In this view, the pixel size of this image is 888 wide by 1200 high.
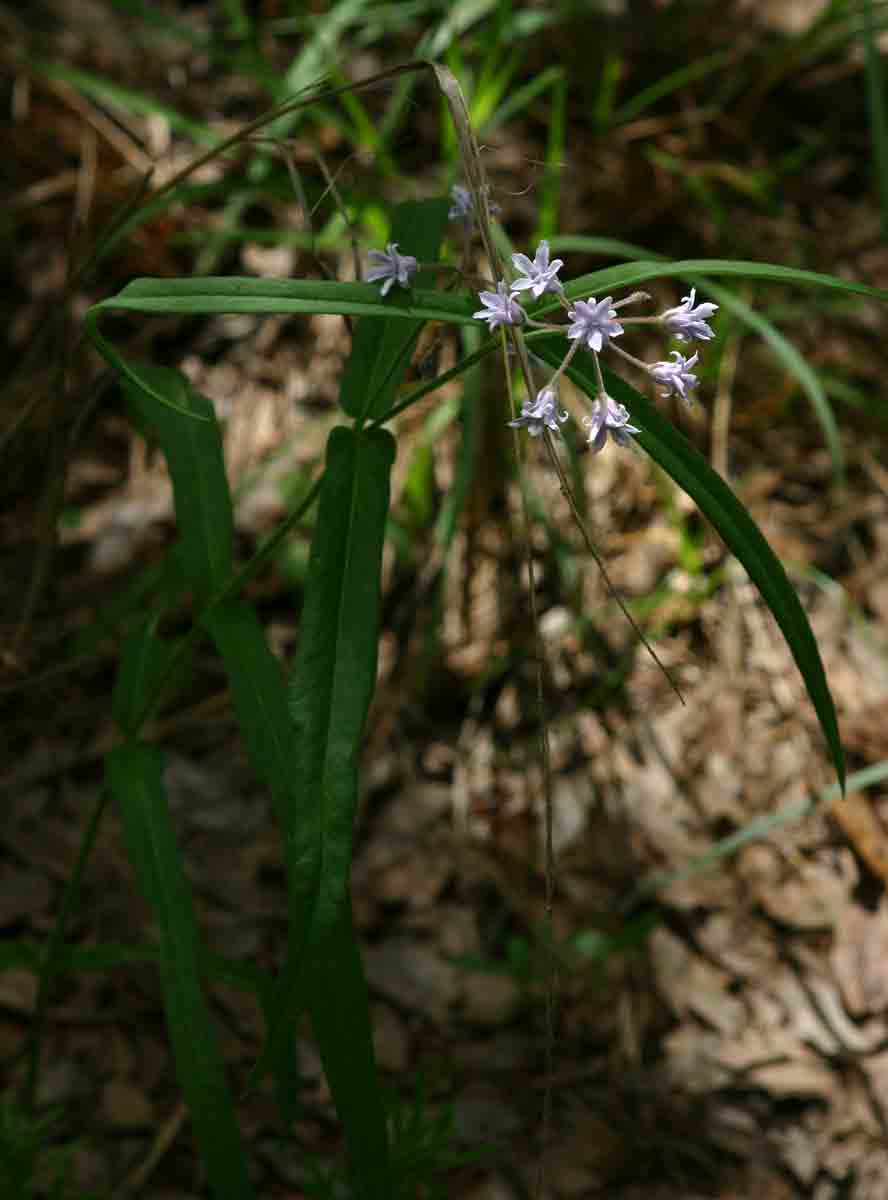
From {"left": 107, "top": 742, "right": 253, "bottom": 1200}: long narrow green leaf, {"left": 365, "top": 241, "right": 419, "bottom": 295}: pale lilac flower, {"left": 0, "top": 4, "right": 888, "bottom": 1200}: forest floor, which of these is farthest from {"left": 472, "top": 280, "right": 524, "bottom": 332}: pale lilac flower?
{"left": 107, "top": 742, "right": 253, "bottom": 1200}: long narrow green leaf

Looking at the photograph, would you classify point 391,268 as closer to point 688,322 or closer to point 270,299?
point 270,299

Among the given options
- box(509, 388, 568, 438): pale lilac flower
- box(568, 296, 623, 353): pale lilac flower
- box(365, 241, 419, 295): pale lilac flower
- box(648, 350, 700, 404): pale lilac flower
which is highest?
box(365, 241, 419, 295): pale lilac flower

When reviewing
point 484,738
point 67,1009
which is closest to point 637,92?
point 484,738

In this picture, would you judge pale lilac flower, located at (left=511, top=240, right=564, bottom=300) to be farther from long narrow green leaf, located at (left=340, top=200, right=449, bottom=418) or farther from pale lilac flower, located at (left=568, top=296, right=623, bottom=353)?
long narrow green leaf, located at (left=340, top=200, right=449, bottom=418)

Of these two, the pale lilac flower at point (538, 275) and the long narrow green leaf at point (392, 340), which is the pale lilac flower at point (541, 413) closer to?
the pale lilac flower at point (538, 275)

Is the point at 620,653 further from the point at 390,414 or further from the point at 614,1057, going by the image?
the point at 390,414

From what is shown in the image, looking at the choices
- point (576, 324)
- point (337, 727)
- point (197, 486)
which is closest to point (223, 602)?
point (197, 486)
